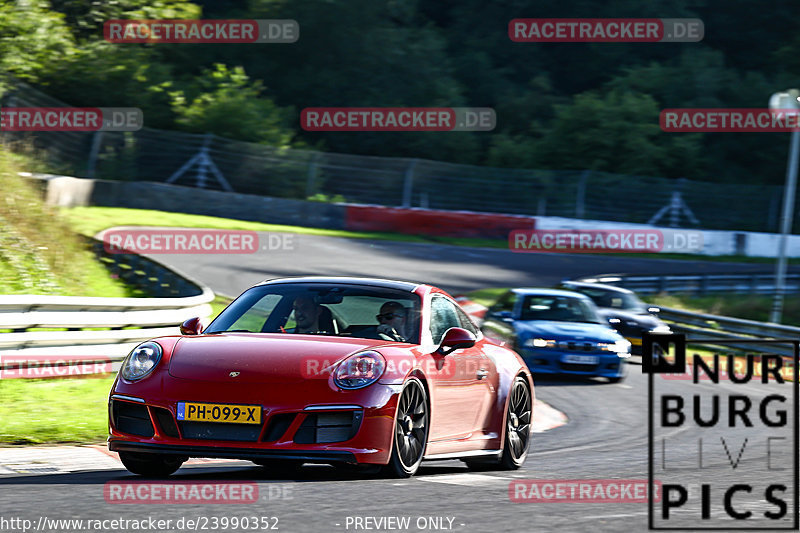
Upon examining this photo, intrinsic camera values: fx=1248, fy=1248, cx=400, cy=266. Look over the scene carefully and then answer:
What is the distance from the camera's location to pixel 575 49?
5753cm

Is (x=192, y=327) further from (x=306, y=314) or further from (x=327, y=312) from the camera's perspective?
(x=327, y=312)

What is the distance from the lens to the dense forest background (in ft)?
134

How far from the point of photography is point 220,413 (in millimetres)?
6840

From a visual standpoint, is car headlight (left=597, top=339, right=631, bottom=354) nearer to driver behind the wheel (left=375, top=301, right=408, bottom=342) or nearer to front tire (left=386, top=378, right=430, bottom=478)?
driver behind the wheel (left=375, top=301, right=408, bottom=342)

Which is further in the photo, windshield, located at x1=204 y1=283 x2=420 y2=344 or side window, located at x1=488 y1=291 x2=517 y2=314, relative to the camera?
side window, located at x1=488 y1=291 x2=517 y2=314

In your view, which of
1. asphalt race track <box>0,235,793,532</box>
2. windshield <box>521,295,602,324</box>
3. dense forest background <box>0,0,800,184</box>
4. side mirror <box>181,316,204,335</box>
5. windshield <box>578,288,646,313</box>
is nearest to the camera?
asphalt race track <box>0,235,793,532</box>

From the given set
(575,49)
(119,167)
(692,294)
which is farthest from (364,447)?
(575,49)

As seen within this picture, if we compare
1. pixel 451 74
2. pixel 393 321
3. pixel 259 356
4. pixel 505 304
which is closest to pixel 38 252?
pixel 505 304

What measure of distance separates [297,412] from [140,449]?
91 cm

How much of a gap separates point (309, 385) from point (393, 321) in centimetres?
117

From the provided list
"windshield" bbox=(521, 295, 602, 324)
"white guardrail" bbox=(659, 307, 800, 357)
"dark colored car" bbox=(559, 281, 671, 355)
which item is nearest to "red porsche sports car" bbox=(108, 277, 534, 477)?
"windshield" bbox=(521, 295, 602, 324)

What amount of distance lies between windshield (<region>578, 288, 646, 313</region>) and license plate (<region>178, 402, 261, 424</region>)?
15171 millimetres

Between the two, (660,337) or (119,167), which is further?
(119,167)

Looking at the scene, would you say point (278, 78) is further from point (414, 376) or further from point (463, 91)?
point (414, 376)
